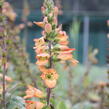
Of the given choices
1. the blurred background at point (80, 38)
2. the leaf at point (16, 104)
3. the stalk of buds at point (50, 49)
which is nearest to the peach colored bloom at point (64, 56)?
the stalk of buds at point (50, 49)

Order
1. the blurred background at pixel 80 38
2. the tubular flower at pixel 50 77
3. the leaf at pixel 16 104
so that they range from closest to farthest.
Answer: the tubular flower at pixel 50 77
the leaf at pixel 16 104
the blurred background at pixel 80 38

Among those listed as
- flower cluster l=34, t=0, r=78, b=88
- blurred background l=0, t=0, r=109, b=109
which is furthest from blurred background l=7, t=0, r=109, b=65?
flower cluster l=34, t=0, r=78, b=88

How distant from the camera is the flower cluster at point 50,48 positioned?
3.43ft

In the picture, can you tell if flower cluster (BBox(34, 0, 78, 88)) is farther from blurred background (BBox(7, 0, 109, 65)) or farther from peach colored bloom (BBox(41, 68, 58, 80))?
blurred background (BBox(7, 0, 109, 65))

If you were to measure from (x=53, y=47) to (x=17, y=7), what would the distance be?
8010 mm

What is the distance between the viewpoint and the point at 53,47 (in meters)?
1.10

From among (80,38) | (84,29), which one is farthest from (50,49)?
(80,38)

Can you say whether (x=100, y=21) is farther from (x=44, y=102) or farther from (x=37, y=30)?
(x=44, y=102)

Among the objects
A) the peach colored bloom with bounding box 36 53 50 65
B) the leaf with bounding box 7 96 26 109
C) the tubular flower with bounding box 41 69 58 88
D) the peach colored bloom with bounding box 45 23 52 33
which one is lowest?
the leaf with bounding box 7 96 26 109

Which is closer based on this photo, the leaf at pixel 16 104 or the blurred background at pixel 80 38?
the leaf at pixel 16 104

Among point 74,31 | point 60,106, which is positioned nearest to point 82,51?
point 74,31

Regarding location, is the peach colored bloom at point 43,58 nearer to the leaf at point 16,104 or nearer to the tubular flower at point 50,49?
the tubular flower at point 50,49

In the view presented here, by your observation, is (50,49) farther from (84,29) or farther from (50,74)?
(84,29)

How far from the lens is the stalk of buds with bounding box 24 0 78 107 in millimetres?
1045
